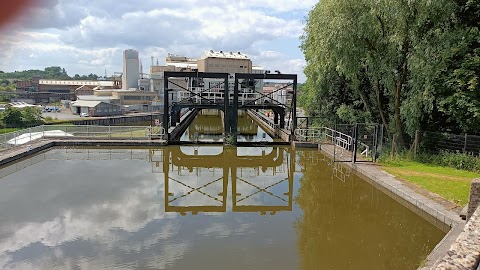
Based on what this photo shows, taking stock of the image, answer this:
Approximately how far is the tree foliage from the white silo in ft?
238

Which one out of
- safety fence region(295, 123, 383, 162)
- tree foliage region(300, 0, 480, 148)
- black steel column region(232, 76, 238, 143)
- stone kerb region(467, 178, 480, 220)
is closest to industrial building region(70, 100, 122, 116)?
black steel column region(232, 76, 238, 143)

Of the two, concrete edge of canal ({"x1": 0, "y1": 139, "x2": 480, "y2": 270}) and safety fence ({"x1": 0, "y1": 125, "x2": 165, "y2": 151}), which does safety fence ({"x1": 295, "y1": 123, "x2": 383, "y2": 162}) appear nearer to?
concrete edge of canal ({"x1": 0, "y1": 139, "x2": 480, "y2": 270})

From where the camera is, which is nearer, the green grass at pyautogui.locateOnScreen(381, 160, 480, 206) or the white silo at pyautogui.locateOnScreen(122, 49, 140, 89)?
the green grass at pyautogui.locateOnScreen(381, 160, 480, 206)

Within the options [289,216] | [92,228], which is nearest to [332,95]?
[289,216]

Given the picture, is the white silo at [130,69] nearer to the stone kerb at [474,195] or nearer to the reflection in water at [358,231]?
the reflection in water at [358,231]

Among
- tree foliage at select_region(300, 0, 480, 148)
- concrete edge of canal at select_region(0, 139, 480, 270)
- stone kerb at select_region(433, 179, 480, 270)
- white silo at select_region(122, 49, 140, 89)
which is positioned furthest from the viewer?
white silo at select_region(122, 49, 140, 89)

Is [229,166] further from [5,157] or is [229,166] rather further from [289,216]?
[5,157]

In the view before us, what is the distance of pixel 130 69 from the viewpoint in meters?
84.8

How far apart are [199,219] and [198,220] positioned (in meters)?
0.07

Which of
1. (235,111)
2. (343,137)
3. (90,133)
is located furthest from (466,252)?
(90,133)

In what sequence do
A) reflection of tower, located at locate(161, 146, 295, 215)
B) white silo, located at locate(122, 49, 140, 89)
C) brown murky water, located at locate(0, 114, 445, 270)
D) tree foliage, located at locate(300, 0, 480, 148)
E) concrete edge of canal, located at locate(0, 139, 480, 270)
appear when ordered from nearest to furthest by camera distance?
concrete edge of canal, located at locate(0, 139, 480, 270) < brown murky water, located at locate(0, 114, 445, 270) < reflection of tower, located at locate(161, 146, 295, 215) < tree foliage, located at locate(300, 0, 480, 148) < white silo, located at locate(122, 49, 140, 89)

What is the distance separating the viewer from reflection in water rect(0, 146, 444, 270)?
669 cm

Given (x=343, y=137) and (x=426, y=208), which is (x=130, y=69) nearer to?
(x=343, y=137)

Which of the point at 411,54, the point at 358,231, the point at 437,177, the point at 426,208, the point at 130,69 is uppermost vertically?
the point at 130,69
